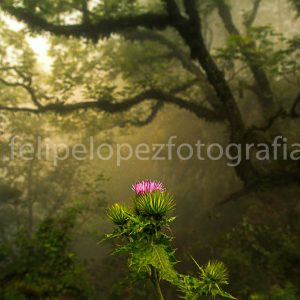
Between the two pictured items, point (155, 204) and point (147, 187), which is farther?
point (147, 187)

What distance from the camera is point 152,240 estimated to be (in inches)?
84.2

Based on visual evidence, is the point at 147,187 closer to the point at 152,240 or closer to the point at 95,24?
the point at 152,240

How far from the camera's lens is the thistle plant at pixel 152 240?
2031 mm

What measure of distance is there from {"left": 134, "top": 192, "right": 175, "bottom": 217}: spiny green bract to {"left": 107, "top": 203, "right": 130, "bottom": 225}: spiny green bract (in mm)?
138

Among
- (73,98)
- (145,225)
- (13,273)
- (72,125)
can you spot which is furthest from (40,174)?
(145,225)

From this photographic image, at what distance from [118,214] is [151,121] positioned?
42.6 ft

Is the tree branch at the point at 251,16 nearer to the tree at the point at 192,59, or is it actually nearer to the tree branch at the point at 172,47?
the tree at the point at 192,59

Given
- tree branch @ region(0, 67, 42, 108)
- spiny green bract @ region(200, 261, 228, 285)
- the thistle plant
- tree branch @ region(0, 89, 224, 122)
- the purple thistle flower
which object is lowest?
spiny green bract @ region(200, 261, 228, 285)

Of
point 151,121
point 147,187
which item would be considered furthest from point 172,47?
point 147,187

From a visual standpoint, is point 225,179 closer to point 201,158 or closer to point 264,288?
point 201,158

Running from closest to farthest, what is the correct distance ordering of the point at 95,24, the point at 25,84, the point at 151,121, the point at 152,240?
1. the point at 152,240
2. the point at 95,24
3. the point at 25,84
4. the point at 151,121

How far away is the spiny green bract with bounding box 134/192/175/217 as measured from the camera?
7.01 feet

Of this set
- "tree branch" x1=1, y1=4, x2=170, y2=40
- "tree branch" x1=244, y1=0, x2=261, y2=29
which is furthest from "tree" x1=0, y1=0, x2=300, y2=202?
"tree branch" x1=244, y1=0, x2=261, y2=29

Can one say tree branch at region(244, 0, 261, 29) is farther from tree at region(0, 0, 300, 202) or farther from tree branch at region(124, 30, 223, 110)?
tree branch at region(124, 30, 223, 110)
